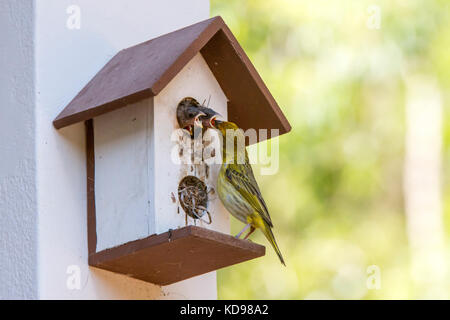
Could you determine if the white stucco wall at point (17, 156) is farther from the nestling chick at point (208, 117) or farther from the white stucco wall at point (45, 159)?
the nestling chick at point (208, 117)

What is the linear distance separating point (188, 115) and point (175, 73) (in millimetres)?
386

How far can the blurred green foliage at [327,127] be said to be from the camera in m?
10.0

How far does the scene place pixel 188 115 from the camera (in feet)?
16.2

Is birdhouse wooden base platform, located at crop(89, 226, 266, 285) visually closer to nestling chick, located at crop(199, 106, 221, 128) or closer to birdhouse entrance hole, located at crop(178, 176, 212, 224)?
birdhouse entrance hole, located at crop(178, 176, 212, 224)

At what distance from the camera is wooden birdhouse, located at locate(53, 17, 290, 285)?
15.0 feet

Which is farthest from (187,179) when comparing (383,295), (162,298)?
(383,295)

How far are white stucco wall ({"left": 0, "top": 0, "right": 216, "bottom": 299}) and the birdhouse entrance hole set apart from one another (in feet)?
1.51

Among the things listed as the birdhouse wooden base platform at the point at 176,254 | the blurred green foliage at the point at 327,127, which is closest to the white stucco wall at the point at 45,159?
the birdhouse wooden base platform at the point at 176,254

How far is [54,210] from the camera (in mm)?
4684

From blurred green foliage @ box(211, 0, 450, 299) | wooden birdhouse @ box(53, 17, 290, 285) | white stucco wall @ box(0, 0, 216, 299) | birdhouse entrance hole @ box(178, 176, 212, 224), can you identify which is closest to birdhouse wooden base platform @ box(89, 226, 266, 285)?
wooden birdhouse @ box(53, 17, 290, 285)

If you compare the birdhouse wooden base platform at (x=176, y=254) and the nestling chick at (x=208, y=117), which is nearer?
the birdhouse wooden base platform at (x=176, y=254)

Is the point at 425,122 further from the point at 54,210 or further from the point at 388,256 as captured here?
the point at 54,210

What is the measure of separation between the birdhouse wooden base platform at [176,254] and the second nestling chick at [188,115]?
0.60 m
